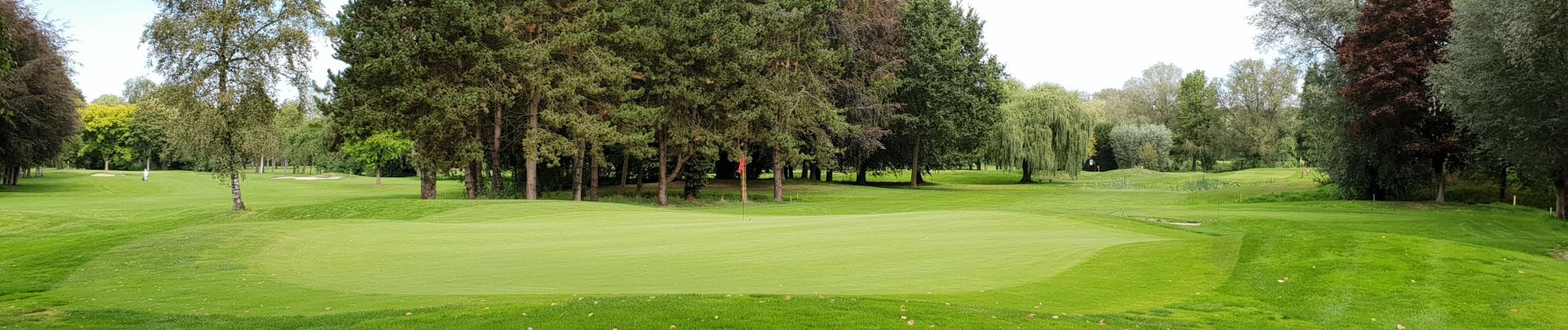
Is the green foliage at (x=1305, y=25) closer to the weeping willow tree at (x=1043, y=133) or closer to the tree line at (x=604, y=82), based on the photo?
the tree line at (x=604, y=82)

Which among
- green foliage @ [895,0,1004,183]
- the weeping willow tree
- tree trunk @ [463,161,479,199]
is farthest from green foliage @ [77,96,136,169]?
the weeping willow tree

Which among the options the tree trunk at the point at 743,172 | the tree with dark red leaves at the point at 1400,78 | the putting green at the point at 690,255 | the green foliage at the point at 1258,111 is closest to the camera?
the putting green at the point at 690,255

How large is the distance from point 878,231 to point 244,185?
5887 cm

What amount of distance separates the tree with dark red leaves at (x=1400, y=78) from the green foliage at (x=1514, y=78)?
5.45m

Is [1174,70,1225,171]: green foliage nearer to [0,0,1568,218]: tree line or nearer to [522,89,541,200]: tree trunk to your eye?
[0,0,1568,218]: tree line

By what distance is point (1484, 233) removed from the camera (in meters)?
24.9

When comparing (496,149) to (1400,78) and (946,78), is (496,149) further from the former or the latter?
(1400,78)

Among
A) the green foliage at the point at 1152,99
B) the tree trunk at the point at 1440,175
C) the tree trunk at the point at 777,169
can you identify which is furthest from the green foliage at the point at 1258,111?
the tree trunk at the point at 777,169

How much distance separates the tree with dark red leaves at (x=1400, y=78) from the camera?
33812 millimetres

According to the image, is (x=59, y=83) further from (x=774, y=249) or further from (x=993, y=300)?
(x=993, y=300)

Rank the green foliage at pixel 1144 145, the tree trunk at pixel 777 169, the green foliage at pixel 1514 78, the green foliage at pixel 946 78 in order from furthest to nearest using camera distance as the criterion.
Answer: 1. the green foliage at pixel 1144 145
2. the green foliage at pixel 946 78
3. the tree trunk at pixel 777 169
4. the green foliage at pixel 1514 78

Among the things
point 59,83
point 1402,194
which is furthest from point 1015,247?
point 59,83

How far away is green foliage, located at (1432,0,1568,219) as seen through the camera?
2147 cm

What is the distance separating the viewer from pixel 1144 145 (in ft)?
320
